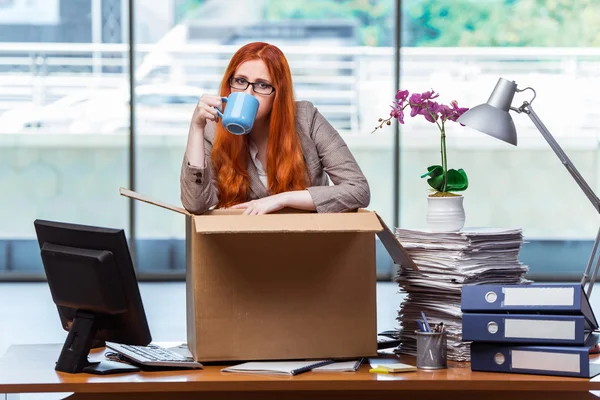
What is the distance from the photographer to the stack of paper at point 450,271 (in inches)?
Answer: 71.5

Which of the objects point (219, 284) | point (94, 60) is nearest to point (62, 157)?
point (94, 60)

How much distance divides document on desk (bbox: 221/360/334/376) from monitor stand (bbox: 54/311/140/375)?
197mm

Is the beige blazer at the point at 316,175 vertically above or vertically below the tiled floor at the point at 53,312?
above

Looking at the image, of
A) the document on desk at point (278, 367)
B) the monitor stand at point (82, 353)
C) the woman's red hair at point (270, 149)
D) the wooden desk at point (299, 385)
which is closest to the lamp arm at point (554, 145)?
the woman's red hair at point (270, 149)

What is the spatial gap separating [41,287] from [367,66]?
265cm

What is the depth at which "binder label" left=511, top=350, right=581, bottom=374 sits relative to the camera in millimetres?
1562

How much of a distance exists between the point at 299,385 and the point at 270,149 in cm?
64

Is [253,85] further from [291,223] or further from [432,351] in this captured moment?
[432,351]

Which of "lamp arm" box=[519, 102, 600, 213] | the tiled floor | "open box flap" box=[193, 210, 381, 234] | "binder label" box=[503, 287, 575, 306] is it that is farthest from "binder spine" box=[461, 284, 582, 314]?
the tiled floor

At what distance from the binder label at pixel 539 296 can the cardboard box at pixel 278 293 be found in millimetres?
255

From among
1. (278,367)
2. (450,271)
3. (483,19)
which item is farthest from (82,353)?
(483,19)

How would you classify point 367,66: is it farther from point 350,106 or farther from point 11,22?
point 11,22

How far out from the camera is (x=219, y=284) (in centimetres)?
168

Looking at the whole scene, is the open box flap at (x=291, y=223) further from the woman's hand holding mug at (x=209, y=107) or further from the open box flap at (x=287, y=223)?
the woman's hand holding mug at (x=209, y=107)
